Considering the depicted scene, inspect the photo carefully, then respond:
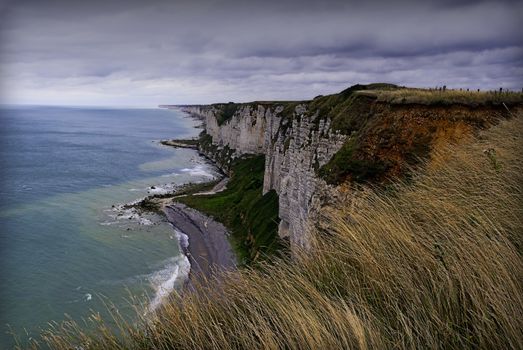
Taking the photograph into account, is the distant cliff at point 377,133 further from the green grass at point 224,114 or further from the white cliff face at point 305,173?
the green grass at point 224,114

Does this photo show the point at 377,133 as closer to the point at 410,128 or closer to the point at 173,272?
the point at 410,128

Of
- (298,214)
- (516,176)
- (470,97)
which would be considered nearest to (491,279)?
(516,176)

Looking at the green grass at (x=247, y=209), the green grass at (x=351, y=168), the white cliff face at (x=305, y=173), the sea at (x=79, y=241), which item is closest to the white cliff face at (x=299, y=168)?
→ the white cliff face at (x=305, y=173)

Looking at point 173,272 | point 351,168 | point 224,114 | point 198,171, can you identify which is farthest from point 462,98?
point 224,114

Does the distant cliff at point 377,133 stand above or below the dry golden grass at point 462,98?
below

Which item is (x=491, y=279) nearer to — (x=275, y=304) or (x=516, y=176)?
(x=275, y=304)

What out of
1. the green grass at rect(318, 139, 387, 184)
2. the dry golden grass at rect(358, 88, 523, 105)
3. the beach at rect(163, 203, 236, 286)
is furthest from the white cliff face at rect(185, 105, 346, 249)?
the beach at rect(163, 203, 236, 286)

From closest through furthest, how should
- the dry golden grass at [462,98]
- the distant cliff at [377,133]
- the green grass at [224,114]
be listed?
the distant cliff at [377,133] < the dry golden grass at [462,98] < the green grass at [224,114]
